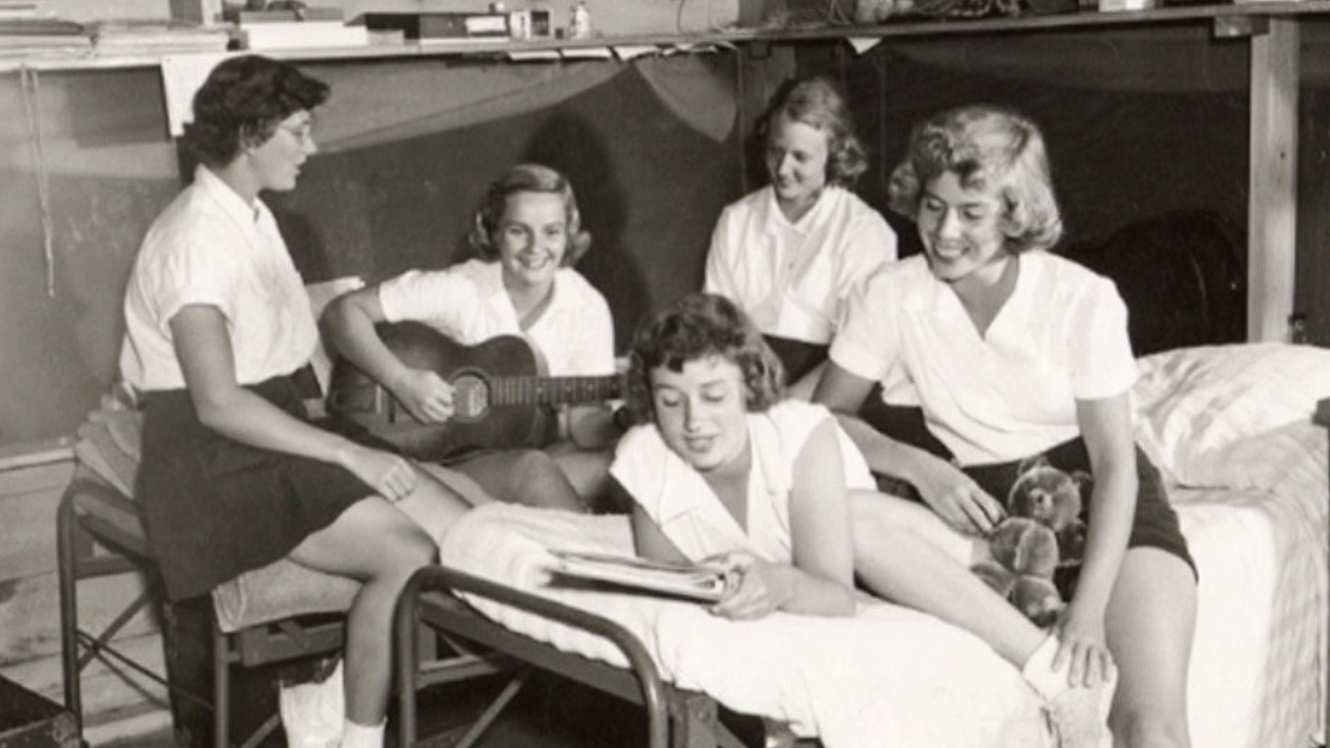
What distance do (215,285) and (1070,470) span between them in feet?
5.38

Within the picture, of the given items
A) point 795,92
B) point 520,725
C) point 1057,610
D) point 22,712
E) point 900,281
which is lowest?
point 520,725

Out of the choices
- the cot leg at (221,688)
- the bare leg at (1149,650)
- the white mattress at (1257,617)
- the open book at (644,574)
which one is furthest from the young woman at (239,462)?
the white mattress at (1257,617)

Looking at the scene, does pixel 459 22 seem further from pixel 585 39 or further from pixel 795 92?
pixel 795 92

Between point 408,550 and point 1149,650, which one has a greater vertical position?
point 408,550

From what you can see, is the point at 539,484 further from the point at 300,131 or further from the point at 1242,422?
the point at 1242,422

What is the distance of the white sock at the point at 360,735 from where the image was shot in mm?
3318

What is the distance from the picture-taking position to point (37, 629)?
4355mm

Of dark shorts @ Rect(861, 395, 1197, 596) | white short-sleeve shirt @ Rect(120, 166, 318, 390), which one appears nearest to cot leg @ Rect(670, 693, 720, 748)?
dark shorts @ Rect(861, 395, 1197, 596)

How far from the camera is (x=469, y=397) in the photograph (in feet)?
13.5

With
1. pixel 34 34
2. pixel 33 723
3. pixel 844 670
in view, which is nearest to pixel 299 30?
pixel 34 34

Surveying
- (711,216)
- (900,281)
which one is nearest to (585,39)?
(711,216)

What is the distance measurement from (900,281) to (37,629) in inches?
89.3

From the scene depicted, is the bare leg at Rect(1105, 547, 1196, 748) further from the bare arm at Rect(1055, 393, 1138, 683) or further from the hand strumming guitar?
the hand strumming guitar

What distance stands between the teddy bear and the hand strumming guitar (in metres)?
1.32
